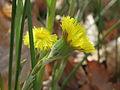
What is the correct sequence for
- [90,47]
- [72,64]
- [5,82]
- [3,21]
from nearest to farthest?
[90,47] < [5,82] < [72,64] < [3,21]

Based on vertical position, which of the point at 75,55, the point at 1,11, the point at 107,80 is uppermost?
the point at 1,11

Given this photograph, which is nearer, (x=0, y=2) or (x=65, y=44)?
(x=65, y=44)

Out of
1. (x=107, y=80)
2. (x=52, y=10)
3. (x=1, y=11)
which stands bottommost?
(x=107, y=80)

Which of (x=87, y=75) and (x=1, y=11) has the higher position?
(x=1, y=11)

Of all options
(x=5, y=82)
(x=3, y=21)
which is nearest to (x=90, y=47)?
(x=5, y=82)

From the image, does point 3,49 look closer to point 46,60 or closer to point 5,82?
point 5,82

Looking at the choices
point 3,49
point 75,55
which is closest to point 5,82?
point 3,49

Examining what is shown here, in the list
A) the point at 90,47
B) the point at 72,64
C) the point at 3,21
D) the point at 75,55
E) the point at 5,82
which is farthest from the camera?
the point at 75,55

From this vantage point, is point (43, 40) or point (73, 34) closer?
point (73, 34)

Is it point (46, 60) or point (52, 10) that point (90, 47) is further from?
point (52, 10)
